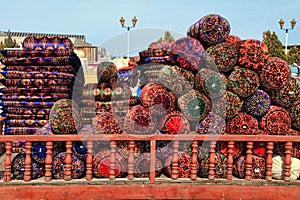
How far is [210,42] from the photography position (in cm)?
331

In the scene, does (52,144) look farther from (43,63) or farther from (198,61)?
(198,61)

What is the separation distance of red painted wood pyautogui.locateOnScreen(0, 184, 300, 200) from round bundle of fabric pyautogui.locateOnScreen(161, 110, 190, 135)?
523 millimetres

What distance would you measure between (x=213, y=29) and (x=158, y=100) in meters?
0.95

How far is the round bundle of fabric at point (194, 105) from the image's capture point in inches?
121

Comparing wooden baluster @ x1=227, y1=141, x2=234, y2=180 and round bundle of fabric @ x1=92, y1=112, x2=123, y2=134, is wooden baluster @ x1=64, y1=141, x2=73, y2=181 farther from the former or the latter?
wooden baluster @ x1=227, y1=141, x2=234, y2=180

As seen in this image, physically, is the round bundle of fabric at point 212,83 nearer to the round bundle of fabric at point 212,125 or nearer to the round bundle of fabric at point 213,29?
the round bundle of fabric at point 212,125

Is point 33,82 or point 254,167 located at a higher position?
point 33,82

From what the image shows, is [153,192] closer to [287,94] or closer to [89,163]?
[89,163]

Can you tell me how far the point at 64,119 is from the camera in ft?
9.86

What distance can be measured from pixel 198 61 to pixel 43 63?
6.07 ft

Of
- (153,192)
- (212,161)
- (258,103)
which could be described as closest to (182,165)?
(212,161)

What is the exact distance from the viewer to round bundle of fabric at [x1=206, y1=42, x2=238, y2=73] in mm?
3146

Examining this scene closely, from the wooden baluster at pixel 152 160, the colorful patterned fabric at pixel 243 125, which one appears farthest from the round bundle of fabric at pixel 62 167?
the colorful patterned fabric at pixel 243 125

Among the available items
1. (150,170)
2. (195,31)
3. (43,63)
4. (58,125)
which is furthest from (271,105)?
(43,63)
